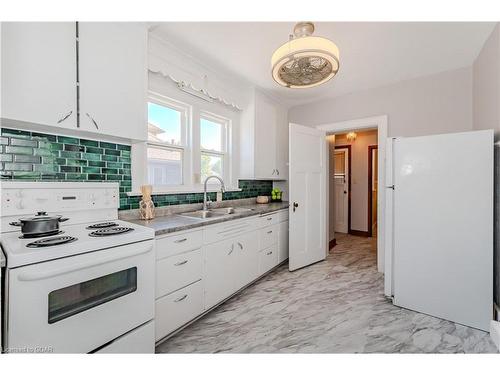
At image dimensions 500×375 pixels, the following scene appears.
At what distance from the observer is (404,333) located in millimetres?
1743

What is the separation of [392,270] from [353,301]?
490 mm

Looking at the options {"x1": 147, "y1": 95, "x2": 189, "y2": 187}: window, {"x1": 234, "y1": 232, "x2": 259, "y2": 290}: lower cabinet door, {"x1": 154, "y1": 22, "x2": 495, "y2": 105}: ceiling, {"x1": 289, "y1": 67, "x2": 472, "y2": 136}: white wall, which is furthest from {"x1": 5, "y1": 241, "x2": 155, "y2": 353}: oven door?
{"x1": 289, "y1": 67, "x2": 472, "y2": 136}: white wall

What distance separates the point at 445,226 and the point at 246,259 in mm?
1812

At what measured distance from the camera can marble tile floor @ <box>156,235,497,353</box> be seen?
1.60 meters

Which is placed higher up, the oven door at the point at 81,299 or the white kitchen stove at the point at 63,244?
the white kitchen stove at the point at 63,244

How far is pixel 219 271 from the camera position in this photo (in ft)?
6.72

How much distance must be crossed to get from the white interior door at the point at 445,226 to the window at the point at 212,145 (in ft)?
6.60

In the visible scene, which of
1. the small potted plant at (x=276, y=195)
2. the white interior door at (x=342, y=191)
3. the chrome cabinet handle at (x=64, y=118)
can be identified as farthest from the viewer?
the white interior door at (x=342, y=191)

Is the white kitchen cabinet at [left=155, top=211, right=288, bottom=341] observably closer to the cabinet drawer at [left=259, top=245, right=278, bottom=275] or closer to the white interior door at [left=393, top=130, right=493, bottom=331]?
the cabinet drawer at [left=259, top=245, right=278, bottom=275]

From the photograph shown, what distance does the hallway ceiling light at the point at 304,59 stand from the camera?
141 centimetres

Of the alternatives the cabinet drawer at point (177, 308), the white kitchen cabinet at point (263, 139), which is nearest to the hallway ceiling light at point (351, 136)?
the white kitchen cabinet at point (263, 139)

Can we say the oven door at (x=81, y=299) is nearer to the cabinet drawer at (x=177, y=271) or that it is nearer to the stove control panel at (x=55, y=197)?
Answer: the cabinet drawer at (x=177, y=271)
